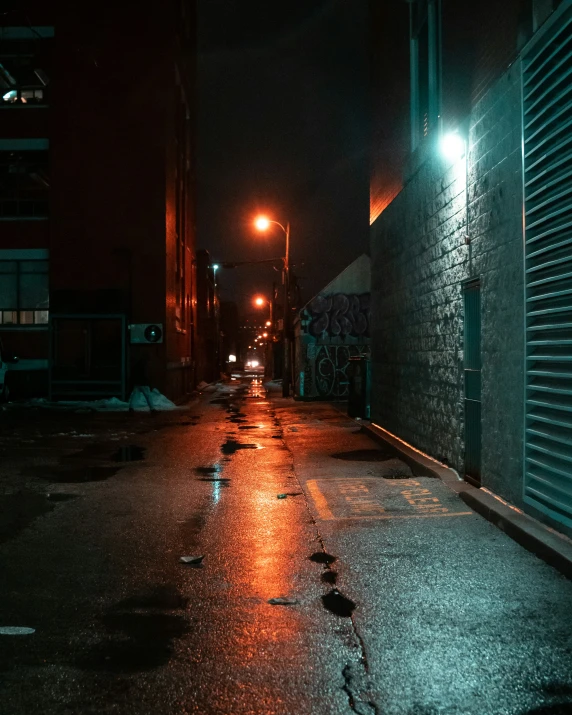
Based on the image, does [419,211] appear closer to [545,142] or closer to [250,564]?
[545,142]

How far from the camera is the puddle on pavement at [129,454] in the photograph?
40.5 ft

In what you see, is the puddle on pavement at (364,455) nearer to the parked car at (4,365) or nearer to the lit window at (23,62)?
the parked car at (4,365)

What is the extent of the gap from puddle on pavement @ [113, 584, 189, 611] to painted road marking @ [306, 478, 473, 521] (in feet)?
8.64

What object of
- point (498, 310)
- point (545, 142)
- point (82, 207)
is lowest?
point (498, 310)

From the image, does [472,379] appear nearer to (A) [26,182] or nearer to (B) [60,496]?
(B) [60,496]

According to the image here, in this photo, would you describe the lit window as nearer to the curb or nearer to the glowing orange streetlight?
the glowing orange streetlight

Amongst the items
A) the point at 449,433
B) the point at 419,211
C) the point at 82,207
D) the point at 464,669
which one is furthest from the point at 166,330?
the point at 464,669

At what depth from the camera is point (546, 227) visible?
22.2 feet

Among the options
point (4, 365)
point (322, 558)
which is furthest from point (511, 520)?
point (4, 365)

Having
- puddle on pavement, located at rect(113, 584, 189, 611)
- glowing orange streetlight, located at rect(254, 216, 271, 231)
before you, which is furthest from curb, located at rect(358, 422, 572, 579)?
glowing orange streetlight, located at rect(254, 216, 271, 231)

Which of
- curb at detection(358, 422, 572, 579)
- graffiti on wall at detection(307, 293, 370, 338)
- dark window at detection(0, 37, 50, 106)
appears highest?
dark window at detection(0, 37, 50, 106)

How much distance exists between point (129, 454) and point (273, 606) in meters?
8.46

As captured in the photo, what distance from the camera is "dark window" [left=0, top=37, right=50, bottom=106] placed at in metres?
28.8

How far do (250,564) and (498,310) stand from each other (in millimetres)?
3945
